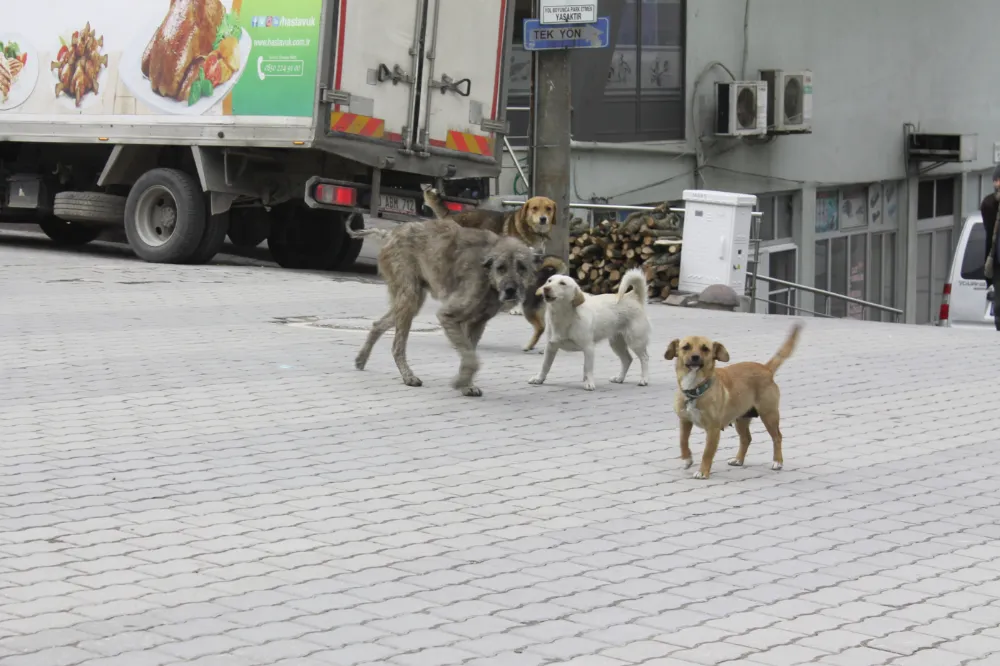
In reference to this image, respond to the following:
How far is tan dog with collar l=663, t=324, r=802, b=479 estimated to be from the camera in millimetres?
7121

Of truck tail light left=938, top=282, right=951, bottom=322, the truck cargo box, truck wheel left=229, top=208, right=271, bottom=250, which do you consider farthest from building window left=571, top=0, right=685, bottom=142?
truck tail light left=938, top=282, right=951, bottom=322

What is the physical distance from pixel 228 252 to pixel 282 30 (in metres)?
5.77

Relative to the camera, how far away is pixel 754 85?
24.1m

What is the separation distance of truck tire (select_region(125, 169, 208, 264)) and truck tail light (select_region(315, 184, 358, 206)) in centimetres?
163

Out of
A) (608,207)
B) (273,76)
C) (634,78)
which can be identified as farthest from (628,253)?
(634,78)

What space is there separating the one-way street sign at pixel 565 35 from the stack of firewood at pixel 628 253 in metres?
4.01

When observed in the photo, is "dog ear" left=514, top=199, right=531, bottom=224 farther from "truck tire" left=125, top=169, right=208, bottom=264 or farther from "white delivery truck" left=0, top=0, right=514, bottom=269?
"truck tire" left=125, top=169, right=208, bottom=264

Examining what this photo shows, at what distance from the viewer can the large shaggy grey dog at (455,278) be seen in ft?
30.7

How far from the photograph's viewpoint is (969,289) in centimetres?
1611

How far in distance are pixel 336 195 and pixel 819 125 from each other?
13705mm

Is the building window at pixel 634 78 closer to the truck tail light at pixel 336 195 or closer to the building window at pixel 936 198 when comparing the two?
the truck tail light at pixel 336 195

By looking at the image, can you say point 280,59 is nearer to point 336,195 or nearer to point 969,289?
point 336,195

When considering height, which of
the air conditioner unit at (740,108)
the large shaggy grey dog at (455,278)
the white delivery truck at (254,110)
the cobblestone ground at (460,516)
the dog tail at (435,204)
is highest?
the air conditioner unit at (740,108)

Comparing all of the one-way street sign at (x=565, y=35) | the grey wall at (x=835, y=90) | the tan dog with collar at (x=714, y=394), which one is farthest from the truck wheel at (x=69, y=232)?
the tan dog with collar at (x=714, y=394)
